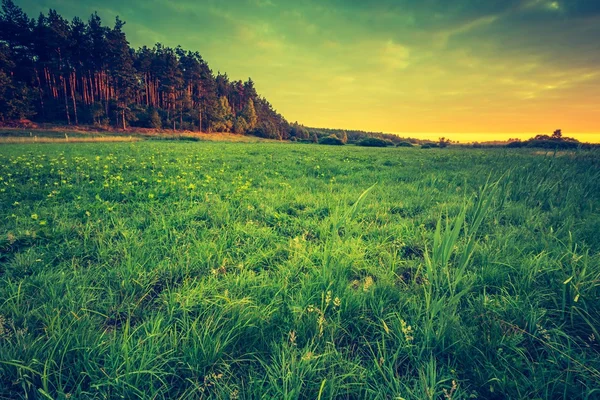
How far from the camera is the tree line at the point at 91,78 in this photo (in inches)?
1667

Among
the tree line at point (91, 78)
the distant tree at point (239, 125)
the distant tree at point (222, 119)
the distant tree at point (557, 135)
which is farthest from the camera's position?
the distant tree at point (239, 125)

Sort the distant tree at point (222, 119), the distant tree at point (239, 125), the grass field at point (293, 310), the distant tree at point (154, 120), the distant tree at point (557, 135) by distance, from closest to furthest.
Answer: the grass field at point (293, 310), the distant tree at point (557, 135), the distant tree at point (154, 120), the distant tree at point (222, 119), the distant tree at point (239, 125)

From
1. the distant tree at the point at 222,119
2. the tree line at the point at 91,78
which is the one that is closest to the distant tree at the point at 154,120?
the tree line at the point at 91,78

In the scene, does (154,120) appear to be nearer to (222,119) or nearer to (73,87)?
(73,87)

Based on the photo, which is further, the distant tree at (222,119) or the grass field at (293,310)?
the distant tree at (222,119)

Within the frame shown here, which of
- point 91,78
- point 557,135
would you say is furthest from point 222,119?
point 557,135

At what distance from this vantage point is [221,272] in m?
2.59

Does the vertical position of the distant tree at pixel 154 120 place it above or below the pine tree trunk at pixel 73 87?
below

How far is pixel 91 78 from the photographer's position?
50.7m

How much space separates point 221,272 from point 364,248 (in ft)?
5.74

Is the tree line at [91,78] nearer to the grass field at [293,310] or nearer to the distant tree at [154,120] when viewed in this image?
the distant tree at [154,120]

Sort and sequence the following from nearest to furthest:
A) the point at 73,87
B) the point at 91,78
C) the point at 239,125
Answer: the point at 73,87
the point at 91,78
the point at 239,125

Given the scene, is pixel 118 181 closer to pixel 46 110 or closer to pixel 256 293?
pixel 256 293

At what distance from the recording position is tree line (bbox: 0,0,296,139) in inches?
1667
